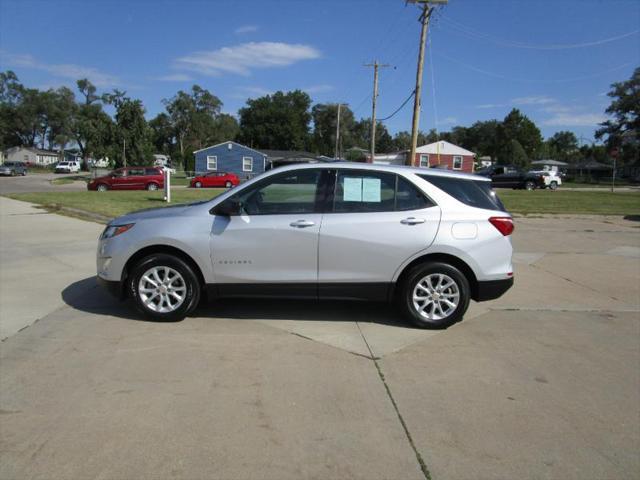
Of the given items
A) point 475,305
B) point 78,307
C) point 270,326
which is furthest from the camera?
point 475,305

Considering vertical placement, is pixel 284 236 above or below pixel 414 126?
below

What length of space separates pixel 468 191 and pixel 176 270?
3183 mm

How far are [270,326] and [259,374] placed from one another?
1.21 m

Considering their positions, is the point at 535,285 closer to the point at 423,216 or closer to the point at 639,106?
the point at 423,216

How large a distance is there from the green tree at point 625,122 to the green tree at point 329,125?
5835 cm

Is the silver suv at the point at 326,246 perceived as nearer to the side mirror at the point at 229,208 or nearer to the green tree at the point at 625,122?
the side mirror at the point at 229,208

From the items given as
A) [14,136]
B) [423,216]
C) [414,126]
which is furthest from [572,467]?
[14,136]

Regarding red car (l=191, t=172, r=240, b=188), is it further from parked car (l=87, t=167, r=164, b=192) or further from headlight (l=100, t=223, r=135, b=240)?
headlight (l=100, t=223, r=135, b=240)

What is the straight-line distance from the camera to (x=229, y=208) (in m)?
5.22

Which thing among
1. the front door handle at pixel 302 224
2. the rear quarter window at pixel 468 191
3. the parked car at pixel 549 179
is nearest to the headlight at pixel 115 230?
the front door handle at pixel 302 224

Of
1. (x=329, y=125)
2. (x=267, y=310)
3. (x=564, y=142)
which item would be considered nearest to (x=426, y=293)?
(x=267, y=310)

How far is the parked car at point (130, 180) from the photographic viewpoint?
3359 cm

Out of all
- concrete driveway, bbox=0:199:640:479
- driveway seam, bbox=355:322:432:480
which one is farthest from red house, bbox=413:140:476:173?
driveway seam, bbox=355:322:432:480

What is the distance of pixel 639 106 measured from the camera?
68688 mm
